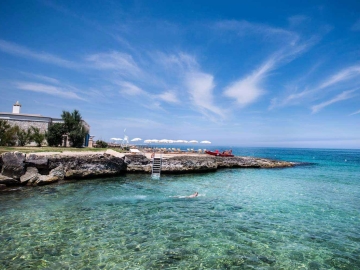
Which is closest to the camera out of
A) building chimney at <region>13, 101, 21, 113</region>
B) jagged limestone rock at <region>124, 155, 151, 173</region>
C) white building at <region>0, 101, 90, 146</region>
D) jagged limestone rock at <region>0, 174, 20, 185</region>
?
jagged limestone rock at <region>0, 174, 20, 185</region>

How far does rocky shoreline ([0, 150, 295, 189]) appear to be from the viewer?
661 inches

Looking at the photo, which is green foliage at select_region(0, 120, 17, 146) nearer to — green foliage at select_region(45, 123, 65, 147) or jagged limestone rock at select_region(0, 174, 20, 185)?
green foliage at select_region(45, 123, 65, 147)

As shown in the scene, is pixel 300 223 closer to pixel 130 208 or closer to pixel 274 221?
pixel 274 221

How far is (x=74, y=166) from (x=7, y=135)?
16.0 meters

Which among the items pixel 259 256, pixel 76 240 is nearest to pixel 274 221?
pixel 259 256

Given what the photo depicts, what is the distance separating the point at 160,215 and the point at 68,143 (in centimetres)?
3177

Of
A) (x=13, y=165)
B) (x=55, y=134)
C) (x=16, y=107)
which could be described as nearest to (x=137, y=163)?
(x=13, y=165)

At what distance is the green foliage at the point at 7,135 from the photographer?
28734 mm

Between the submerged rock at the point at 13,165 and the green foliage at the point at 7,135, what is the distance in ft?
50.3

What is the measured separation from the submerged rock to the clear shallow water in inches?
110

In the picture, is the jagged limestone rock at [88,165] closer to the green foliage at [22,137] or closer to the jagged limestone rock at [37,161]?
the jagged limestone rock at [37,161]

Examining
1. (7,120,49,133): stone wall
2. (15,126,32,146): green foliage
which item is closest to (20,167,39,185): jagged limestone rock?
(15,126,32,146): green foliage

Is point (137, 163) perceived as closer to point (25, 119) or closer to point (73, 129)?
point (73, 129)

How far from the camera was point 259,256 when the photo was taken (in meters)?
7.26
